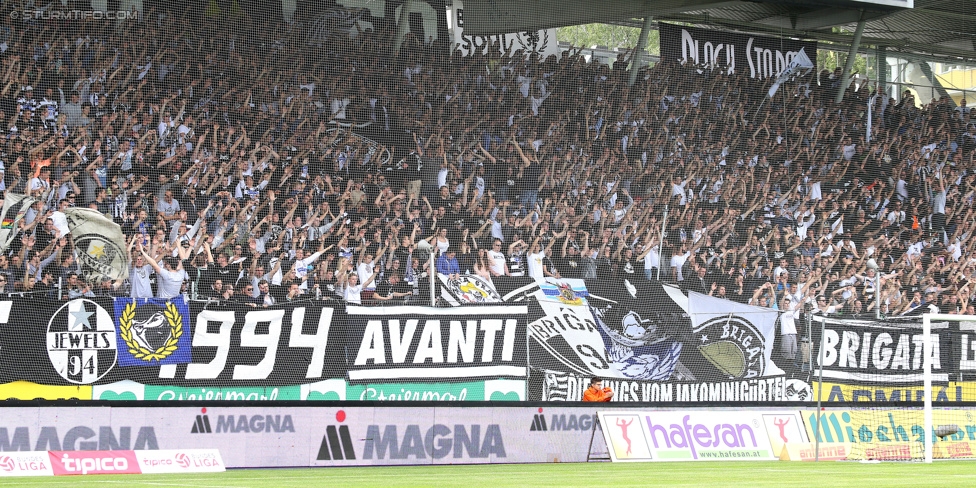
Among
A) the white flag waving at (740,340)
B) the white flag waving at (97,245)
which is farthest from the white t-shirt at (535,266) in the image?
the white flag waving at (97,245)

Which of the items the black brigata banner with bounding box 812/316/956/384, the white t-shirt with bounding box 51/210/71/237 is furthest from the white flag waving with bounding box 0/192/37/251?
the black brigata banner with bounding box 812/316/956/384

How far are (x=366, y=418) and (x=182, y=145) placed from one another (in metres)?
6.37

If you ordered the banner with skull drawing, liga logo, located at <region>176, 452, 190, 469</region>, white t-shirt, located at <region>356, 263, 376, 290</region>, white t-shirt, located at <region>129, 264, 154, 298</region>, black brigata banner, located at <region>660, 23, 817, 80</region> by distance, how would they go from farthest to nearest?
black brigata banner, located at <region>660, 23, 817, 80</region> < white t-shirt, located at <region>356, 263, 376, 290</region> < the banner with skull drawing < white t-shirt, located at <region>129, 264, 154, 298</region> < liga logo, located at <region>176, 452, 190, 469</region>

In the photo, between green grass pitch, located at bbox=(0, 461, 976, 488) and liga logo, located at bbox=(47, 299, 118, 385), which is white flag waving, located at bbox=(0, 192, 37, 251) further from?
green grass pitch, located at bbox=(0, 461, 976, 488)

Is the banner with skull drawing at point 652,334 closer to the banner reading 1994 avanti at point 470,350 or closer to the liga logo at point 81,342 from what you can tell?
the banner reading 1994 avanti at point 470,350

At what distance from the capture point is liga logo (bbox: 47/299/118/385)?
→ 535 inches

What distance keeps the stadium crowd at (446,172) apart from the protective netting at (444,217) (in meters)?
0.05

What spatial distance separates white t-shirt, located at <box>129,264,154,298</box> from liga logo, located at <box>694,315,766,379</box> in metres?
8.15

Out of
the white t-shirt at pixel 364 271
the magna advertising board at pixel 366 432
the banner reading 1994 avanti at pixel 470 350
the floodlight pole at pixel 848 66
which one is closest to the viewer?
the magna advertising board at pixel 366 432

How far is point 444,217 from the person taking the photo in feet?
59.0

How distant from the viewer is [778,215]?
20.4 metres

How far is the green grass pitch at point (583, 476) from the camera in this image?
9055 mm

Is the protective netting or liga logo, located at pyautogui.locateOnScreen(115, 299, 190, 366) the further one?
the protective netting

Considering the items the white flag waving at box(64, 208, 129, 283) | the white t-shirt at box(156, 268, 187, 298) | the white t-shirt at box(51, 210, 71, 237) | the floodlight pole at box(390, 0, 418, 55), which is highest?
the floodlight pole at box(390, 0, 418, 55)
